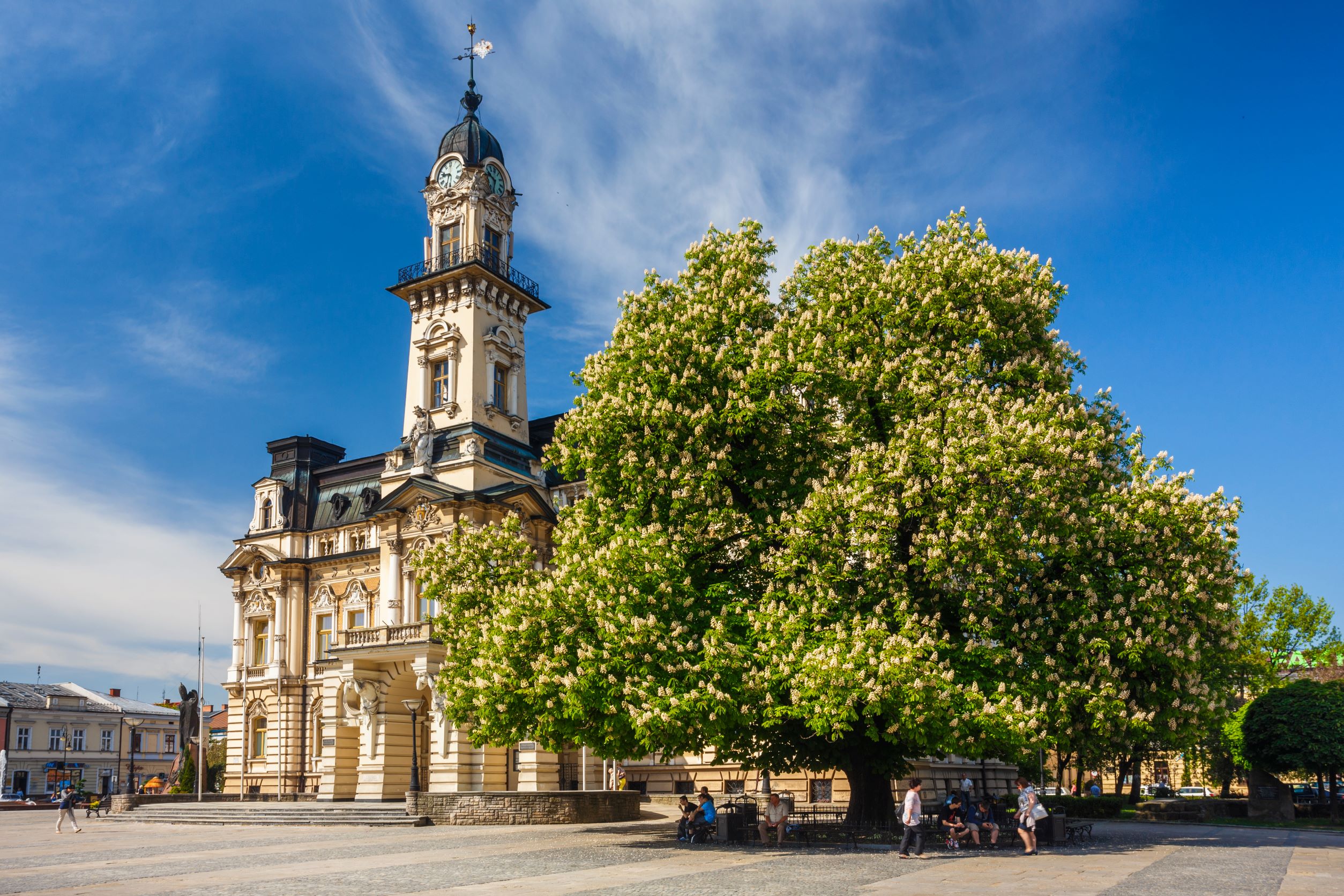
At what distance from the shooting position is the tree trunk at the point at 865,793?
25.4 metres

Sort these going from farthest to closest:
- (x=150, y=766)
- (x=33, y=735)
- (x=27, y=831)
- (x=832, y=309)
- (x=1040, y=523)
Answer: (x=150, y=766)
(x=33, y=735)
(x=27, y=831)
(x=832, y=309)
(x=1040, y=523)

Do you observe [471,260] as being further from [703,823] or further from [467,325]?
[703,823]

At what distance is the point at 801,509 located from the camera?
2311 centimetres

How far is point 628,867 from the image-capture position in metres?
19.7

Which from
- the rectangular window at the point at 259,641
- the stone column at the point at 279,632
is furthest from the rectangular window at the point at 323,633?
the rectangular window at the point at 259,641

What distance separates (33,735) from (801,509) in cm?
8890

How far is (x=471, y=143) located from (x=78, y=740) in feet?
227

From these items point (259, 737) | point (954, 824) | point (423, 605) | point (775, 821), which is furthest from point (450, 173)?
point (954, 824)

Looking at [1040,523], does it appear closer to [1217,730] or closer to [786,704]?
[786,704]

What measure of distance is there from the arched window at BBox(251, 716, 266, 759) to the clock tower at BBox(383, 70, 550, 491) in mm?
15580

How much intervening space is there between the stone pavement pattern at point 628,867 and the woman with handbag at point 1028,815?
55 centimetres

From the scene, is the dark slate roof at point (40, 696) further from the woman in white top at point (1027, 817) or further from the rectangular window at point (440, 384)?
the woman in white top at point (1027, 817)

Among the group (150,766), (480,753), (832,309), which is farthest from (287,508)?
(150,766)

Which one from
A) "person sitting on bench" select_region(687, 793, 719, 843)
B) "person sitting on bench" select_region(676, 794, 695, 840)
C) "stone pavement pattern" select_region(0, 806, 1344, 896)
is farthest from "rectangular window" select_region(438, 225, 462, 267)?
"person sitting on bench" select_region(687, 793, 719, 843)
